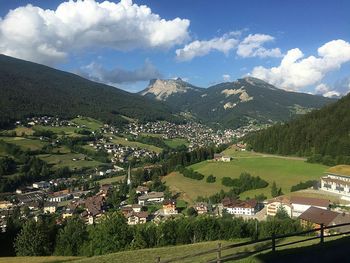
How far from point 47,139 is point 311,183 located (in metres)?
112

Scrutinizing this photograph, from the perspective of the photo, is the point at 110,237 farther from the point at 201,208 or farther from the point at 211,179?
the point at 211,179

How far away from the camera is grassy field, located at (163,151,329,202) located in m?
78.9

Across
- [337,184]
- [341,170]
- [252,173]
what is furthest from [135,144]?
[337,184]

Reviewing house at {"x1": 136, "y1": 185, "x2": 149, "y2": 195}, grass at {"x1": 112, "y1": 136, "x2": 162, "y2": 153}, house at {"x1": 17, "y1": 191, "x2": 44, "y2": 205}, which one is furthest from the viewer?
grass at {"x1": 112, "y1": 136, "x2": 162, "y2": 153}

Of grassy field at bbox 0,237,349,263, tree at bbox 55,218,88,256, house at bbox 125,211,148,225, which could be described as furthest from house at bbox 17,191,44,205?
grassy field at bbox 0,237,349,263

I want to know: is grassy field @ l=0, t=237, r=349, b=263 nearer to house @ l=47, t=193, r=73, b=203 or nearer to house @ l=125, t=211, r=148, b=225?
house @ l=125, t=211, r=148, b=225

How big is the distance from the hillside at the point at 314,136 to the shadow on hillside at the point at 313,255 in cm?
8876

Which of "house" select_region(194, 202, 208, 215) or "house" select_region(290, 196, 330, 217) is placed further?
"house" select_region(194, 202, 208, 215)

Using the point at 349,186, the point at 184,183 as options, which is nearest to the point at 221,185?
the point at 184,183

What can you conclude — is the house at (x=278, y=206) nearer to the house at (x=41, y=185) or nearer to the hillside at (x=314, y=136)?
the hillside at (x=314, y=136)

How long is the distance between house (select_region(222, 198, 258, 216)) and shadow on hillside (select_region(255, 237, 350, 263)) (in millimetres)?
46880

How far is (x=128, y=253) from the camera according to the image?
2247 centimetres

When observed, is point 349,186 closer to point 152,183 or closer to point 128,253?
point 152,183

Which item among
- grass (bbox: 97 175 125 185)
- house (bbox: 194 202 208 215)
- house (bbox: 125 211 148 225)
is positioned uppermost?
house (bbox: 194 202 208 215)
